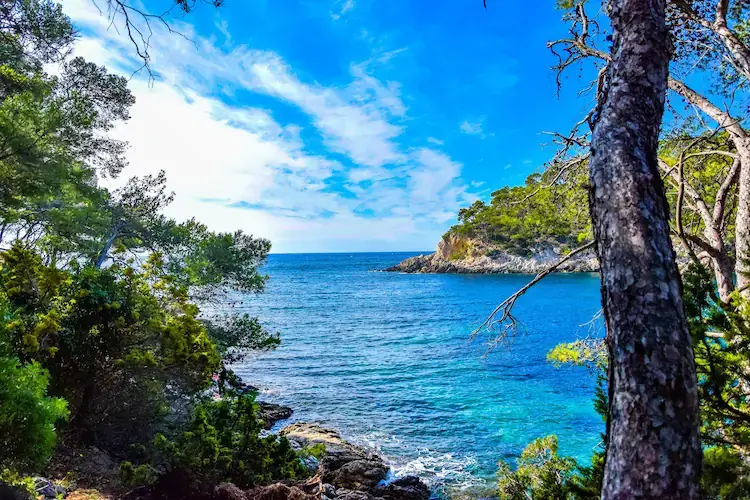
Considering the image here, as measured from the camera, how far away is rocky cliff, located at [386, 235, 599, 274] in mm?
81250

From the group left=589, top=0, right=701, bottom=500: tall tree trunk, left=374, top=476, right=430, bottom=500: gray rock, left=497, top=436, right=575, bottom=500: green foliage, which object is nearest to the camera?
left=589, top=0, right=701, bottom=500: tall tree trunk

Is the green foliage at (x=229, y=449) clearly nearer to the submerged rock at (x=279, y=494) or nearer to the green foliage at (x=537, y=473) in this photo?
→ the submerged rock at (x=279, y=494)

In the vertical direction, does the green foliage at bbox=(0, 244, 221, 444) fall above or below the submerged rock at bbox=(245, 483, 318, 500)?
above

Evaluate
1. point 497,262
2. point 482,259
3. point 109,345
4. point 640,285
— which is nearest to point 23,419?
point 109,345

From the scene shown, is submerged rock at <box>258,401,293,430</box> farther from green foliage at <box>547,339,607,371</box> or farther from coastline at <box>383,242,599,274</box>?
coastline at <box>383,242,599,274</box>

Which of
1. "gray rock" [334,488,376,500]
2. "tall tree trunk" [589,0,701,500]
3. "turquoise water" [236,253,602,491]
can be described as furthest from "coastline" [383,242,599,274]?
"tall tree trunk" [589,0,701,500]

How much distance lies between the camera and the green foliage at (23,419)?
356 cm

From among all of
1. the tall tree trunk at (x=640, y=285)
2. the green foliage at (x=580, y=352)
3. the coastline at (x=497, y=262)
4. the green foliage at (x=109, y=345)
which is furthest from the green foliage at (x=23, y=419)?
the coastline at (x=497, y=262)

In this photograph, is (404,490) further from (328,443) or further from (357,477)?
(328,443)

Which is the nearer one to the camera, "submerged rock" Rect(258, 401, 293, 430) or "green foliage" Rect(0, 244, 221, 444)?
"green foliage" Rect(0, 244, 221, 444)

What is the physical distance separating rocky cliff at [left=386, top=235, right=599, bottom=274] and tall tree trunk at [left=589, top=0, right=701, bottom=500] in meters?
77.6

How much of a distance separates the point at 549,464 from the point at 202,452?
6.05 m

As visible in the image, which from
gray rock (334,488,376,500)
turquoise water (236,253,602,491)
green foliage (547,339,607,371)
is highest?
green foliage (547,339,607,371)

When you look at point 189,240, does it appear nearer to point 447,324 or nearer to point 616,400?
point 616,400
